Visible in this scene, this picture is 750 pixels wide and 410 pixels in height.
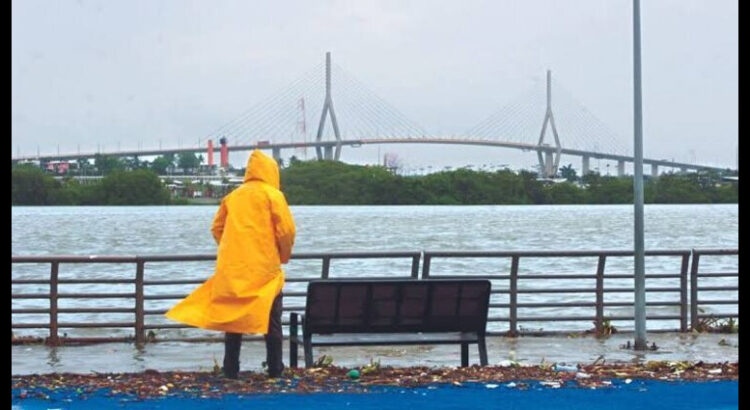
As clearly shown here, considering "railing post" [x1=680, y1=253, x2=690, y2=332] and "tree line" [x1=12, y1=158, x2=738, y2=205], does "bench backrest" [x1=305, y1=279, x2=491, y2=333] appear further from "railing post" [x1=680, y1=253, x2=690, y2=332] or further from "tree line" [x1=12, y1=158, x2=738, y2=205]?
"tree line" [x1=12, y1=158, x2=738, y2=205]

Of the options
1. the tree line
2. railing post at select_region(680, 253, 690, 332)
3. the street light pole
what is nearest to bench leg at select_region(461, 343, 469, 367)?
the street light pole

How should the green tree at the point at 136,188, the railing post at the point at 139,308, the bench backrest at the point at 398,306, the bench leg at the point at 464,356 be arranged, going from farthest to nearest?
the green tree at the point at 136,188
the railing post at the point at 139,308
the bench leg at the point at 464,356
the bench backrest at the point at 398,306

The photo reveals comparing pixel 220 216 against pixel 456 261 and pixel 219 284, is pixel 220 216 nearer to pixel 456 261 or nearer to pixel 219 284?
pixel 219 284

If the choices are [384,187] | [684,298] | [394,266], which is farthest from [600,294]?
[384,187]

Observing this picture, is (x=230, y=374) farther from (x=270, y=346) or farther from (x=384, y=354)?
(x=384, y=354)

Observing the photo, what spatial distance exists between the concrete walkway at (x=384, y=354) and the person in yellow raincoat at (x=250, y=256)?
4.55 ft

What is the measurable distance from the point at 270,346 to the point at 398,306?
1.11 m

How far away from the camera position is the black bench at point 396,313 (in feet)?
35.4

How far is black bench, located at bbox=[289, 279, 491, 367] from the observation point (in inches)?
425

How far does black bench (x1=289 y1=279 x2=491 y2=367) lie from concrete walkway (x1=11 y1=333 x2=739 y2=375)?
929mm

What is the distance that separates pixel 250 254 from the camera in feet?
32.8

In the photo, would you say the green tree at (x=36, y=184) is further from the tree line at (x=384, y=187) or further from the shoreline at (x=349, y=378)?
the shoreline at (x=349, y=378)

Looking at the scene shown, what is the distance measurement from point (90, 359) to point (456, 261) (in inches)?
1425

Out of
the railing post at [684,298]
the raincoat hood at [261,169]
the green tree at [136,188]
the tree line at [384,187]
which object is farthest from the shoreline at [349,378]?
the green tree at [136,188]
